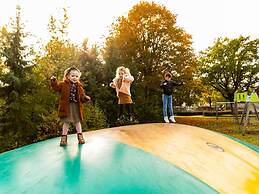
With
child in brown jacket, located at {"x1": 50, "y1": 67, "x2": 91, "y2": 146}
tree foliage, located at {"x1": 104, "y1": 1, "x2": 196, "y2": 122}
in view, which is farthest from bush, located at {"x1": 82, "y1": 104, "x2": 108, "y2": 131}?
tree foliage, located at {"x1": 104, "y1": 1, "x2": 196, "y2": 122}

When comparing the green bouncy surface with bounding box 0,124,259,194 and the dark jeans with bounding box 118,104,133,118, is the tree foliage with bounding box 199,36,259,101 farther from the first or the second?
the green bouncy surface with bounding box 0,124,259,194

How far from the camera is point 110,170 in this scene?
2.70m

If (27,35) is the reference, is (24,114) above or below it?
below

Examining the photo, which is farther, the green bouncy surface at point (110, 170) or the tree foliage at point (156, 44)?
the tree foliage at point (156, 44)

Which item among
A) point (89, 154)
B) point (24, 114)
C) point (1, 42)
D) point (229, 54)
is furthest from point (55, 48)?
point (229, 54)

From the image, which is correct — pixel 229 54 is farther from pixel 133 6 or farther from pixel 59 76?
pixel 59 76

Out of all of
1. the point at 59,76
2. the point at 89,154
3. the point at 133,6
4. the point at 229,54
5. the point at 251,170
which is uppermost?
the point at 133,6

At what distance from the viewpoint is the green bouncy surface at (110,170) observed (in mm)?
2459

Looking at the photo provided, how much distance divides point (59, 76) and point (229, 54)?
25.2 metres

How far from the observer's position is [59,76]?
44.1ft

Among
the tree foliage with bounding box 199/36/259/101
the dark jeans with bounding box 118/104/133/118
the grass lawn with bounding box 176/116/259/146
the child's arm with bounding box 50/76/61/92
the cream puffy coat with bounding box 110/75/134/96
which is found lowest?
the grass lawn with bounding box 176/116/259/146

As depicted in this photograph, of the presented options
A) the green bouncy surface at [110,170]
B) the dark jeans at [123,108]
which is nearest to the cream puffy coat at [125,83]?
the dark jeans at [123,108]

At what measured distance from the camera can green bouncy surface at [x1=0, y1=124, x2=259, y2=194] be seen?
8.07 ft

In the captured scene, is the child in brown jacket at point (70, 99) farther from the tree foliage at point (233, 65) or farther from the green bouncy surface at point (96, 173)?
the tree foliage at point (233, 65)
